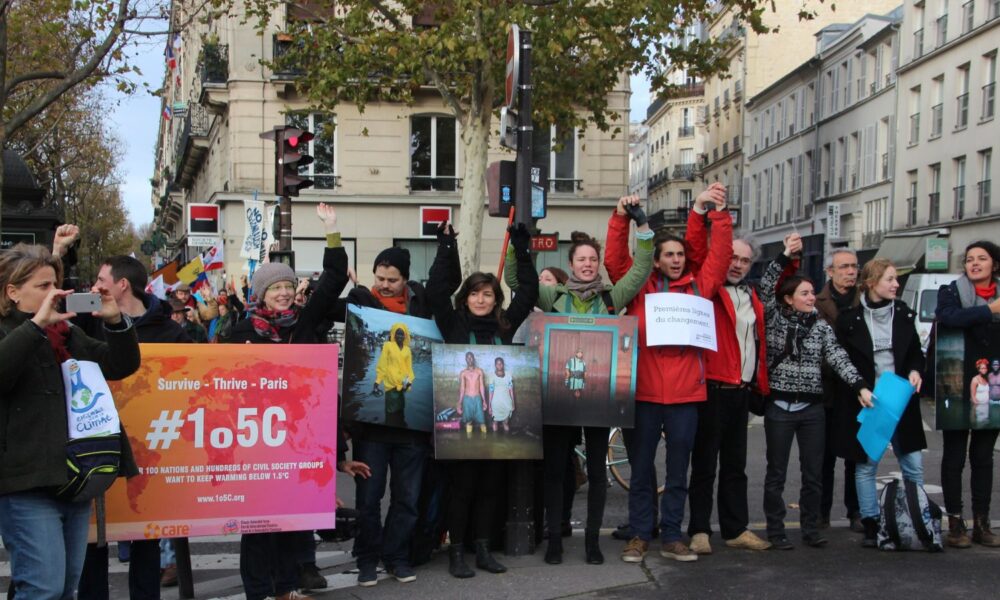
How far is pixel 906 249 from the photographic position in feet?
125

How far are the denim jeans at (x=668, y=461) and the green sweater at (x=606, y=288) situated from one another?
65cm

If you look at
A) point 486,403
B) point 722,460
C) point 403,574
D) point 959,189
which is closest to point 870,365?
point 722,460

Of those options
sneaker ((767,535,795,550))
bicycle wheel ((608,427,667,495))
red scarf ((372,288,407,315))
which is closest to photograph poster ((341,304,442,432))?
red scarf ((372,288,407,315))

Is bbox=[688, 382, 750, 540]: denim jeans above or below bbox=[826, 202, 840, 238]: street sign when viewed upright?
below

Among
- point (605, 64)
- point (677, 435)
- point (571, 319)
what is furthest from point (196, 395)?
point (605, 64)

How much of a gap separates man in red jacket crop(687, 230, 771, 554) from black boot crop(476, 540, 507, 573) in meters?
1.29

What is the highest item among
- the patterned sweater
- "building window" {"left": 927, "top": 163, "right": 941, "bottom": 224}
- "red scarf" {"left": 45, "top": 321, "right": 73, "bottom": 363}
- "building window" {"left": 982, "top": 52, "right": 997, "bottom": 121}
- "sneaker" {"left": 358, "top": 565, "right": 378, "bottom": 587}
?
"building window" {"left": 982, "top": 52, "right": 997, "bottom": 121}

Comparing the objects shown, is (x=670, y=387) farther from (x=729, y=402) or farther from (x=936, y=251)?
(x=936, y=251)

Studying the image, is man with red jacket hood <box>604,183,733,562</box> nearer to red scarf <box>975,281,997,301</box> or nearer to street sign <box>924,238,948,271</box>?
red scarf <box>975,281,997,301</box>

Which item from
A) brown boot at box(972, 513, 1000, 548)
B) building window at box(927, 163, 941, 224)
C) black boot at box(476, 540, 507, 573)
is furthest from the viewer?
building window at box(927, 163, 941, 224)

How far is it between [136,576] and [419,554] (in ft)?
5.60

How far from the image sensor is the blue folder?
22.2ft

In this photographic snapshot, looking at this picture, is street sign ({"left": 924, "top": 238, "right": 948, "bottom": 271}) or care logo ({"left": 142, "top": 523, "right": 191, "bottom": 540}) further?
street sign ({"left": 924, "top": 238, "right": 948, "bottom": 271})

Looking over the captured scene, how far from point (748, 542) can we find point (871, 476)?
0.94 meters
